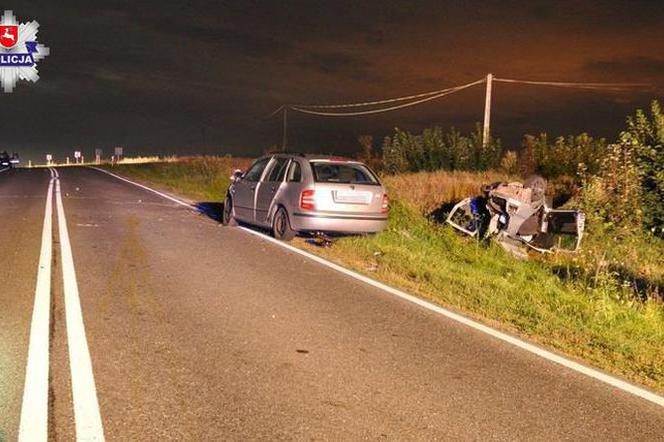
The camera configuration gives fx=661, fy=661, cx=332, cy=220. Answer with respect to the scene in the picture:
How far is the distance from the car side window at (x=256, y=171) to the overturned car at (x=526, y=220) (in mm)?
4556

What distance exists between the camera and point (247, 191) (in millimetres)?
13898

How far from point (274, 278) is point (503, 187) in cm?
519

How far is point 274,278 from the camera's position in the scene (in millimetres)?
8875

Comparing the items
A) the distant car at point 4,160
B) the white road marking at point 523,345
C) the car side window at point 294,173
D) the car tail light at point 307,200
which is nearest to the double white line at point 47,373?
the white road marking at point 523,345

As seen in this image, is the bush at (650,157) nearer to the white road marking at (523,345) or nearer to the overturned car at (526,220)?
the overturned car at (526,220)

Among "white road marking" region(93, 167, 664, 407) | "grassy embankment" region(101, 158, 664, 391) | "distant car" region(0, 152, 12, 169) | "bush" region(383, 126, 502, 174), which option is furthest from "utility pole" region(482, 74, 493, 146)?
"distant car" region(0, 152, 12, 169)

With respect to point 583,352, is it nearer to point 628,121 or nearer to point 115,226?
point 628,121

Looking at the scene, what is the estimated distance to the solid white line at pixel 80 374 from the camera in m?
3.86

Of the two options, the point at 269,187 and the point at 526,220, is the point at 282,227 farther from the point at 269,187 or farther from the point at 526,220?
the point at 526,220

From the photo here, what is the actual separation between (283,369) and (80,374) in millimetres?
1477

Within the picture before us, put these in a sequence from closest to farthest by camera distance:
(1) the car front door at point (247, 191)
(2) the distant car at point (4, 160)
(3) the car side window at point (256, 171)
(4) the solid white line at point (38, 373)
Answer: (4) the solid white line at point (38, 373) < (1) the car front door at point (247, 191) < (3) the car side window at point (256, 171) < (2) the distant car at point (4, 160)

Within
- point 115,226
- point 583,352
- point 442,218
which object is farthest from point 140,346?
point 442,218

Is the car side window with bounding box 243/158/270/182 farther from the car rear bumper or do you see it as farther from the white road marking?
the white road marking

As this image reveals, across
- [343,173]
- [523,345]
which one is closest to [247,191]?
[343,173]
